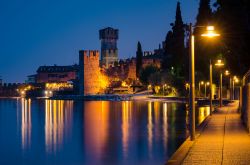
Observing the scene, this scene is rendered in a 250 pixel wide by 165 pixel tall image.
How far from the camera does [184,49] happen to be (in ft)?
234

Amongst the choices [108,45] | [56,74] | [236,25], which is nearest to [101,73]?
[108,45]

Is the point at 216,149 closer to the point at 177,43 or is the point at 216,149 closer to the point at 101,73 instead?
the point at 177,43

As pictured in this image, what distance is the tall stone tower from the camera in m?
176

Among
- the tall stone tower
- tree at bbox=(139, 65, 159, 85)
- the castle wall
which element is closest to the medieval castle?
the castle wall

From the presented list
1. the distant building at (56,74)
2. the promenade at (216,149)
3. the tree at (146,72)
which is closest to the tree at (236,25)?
the promenade at (216,149)

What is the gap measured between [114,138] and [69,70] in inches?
6164

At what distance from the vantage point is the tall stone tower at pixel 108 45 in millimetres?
176250

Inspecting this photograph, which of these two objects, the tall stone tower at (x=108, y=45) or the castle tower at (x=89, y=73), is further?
the tall stone tower at (x=108, y=45)

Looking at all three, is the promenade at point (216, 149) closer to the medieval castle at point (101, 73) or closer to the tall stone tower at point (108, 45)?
the medieval castle at point (101, 73)

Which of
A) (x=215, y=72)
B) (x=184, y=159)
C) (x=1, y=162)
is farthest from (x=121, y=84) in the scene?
(x=184, y=159)

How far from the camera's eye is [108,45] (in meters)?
178

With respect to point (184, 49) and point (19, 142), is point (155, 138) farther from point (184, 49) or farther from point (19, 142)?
point (184, 49)

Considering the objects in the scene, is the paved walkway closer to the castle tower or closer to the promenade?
the promenade

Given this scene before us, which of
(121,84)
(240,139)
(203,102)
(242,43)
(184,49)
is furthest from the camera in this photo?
(121,84)
